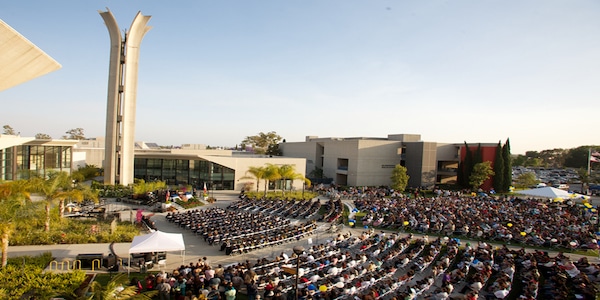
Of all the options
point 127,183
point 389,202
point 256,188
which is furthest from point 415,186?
point 127,183

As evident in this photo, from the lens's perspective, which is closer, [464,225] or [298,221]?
[464,225]

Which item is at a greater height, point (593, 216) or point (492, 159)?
point (492, 159)

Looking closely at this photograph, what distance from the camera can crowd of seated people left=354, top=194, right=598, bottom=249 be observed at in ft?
70.5

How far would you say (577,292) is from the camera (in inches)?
504

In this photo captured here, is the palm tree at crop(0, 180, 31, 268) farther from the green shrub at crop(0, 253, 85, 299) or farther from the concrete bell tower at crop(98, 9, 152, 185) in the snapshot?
the concrete bell tower at crop(98, 9, 152, 185)

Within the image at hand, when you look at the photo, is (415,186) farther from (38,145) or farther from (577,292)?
(38,145)

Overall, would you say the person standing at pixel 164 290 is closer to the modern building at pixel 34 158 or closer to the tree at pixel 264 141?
the modern building at pixel 34 158

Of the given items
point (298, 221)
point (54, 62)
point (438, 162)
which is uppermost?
point (54, 62)

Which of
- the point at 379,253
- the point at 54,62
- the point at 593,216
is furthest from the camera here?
the point at 593,216

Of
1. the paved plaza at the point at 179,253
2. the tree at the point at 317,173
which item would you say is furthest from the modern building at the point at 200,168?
the paved plaza at the point at 179,253

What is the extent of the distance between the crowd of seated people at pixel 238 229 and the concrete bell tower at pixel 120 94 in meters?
15.8

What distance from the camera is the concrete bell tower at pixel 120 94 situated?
112 feet

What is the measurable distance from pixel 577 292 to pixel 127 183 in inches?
1479

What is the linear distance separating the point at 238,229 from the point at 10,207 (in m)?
10.7
